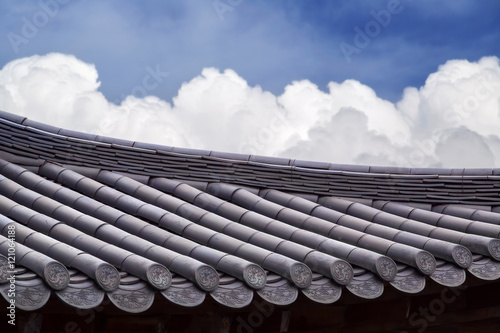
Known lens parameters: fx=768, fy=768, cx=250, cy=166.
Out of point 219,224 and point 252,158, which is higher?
point 252,158

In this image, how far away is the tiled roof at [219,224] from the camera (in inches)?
185

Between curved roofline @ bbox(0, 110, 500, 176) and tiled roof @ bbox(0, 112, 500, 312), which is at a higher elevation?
curved roofline @ bbox(0, 110, 500, 176)

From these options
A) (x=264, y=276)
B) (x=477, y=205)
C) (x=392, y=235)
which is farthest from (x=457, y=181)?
(x=264, y=276)

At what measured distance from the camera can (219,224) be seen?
6320 mm

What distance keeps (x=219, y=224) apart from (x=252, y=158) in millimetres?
1459

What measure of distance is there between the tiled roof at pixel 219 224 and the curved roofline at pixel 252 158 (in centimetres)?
1

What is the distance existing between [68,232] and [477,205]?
3.94 metres

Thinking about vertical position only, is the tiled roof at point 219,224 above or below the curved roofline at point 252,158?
below

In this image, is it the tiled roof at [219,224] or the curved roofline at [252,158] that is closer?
the tiled roof at [219,224]

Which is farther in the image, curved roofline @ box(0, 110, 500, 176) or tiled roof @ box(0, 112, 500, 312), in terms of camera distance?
curved roofline @ box(0, 110, 500, 176)

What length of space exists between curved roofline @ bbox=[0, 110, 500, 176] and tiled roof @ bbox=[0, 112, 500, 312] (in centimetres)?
1

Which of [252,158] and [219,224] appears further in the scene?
[252,158]

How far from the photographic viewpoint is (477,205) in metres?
7.32

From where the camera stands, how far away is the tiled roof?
15.4 feet
